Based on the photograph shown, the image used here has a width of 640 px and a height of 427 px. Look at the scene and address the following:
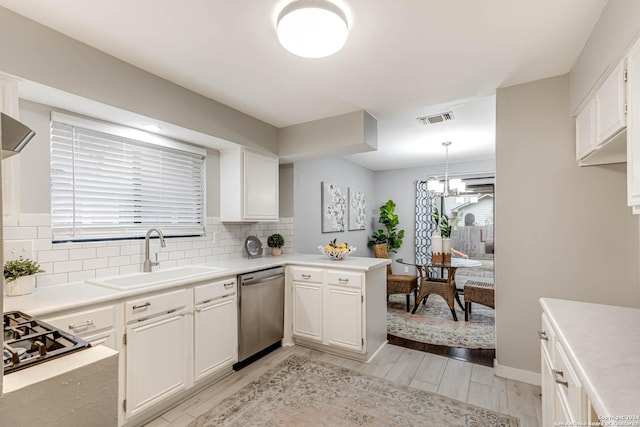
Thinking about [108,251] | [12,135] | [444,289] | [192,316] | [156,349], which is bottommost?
[444,289]

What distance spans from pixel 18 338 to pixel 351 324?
238 cm

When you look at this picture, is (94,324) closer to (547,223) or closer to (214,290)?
(214,290)

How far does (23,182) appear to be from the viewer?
1.95 metres

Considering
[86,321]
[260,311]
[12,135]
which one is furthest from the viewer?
[260,311]

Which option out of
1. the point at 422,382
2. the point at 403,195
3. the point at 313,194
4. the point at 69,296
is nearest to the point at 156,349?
the point at 69,296

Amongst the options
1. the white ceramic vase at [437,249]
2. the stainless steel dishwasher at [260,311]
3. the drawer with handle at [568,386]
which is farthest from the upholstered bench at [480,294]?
the drawer with handle at [568,386]

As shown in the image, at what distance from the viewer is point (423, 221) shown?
627 centimetres

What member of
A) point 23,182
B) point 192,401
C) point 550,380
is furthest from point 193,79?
point 550,380

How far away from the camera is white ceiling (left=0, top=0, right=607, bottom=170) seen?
164 cm

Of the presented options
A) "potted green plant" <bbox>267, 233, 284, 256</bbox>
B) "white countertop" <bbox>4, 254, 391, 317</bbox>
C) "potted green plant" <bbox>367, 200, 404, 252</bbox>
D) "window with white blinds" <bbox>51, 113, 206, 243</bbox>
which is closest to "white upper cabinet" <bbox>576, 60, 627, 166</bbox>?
"white countertop" <bbox>4, 254, 391, 317</bbox>

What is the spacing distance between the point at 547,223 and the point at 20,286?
361 cm

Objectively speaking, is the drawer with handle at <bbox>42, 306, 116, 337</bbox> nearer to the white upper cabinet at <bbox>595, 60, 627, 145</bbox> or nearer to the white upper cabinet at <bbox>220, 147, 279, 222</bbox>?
the white upper cabinet at <bbox>220, 147, 279, 222</bbox>

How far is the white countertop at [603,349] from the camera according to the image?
79 centimetres

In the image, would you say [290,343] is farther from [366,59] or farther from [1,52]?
[1,52]
